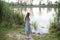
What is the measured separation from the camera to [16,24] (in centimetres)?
1377

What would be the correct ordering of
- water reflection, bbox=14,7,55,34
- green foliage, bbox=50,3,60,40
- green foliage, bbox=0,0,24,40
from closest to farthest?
green foliage, bbox=50,3,60,40 → green foliage, bbox=0,0,24,40 → water reflection, bbox=14,7,55,34

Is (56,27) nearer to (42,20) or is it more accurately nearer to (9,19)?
(9,19)

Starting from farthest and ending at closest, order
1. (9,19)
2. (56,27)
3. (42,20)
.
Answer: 1. (42,20)
2. (9,19)
3. (56,27)

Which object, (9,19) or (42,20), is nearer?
(9,19)

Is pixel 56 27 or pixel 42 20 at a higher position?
pixel 56 27

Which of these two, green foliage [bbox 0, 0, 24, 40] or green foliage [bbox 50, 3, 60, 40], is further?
green foliage [bbox 0, 0, 24, 40]

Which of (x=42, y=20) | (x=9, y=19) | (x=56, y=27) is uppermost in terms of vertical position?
(x=9, y=19)

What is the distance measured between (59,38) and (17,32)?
104 inches

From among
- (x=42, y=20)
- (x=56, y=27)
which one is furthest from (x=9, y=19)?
(x=42, y=20)

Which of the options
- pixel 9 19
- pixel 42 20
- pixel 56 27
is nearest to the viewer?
pixel 56 27

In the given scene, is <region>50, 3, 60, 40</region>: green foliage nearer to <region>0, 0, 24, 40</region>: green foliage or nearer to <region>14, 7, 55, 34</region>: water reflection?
<region>14, 7, 55, 34</region>: water reflection

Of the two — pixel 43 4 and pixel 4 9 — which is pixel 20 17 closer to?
pixel 4 9

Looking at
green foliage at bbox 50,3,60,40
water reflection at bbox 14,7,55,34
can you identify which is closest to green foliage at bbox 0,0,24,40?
water reflection at bbox 14,7,55,34

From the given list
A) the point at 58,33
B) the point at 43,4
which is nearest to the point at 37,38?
the point at 58,33
